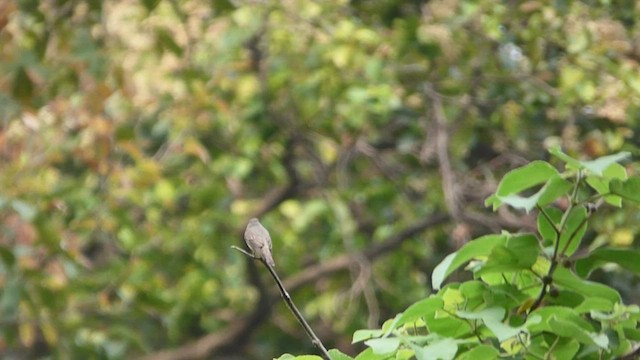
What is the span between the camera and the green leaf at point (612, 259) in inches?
48.5

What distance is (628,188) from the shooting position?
1170 millimetres

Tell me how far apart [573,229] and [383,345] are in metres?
0.25

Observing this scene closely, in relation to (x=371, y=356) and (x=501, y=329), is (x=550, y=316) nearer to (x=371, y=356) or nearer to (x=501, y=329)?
(x=501, y=329)

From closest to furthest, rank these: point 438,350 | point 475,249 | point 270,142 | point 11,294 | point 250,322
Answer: point 438,350 < point 475,249 < point 11,294 < point 270,142 < point 250,322

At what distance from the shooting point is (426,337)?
117 cm

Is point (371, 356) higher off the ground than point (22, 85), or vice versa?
point (371, 356)

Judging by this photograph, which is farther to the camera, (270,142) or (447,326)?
(270,142)

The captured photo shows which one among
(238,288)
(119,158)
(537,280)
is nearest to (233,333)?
(238,288)

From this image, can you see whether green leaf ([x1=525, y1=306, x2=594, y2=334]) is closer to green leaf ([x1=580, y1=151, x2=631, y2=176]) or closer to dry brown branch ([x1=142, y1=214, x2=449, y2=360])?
green leaf ([x1=580, y1=151, x2=631, y2=176])

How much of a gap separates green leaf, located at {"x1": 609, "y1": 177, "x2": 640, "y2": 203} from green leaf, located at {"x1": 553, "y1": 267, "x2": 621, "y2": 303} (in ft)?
0.34

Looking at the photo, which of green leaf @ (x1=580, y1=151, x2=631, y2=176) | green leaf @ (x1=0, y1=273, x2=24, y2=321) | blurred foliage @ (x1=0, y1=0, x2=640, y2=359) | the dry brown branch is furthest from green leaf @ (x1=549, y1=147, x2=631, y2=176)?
the dry brown branch

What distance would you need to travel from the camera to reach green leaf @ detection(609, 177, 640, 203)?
117cm

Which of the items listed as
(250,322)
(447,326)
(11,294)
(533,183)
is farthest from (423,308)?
(250,322)

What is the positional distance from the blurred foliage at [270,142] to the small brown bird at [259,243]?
2004mm
